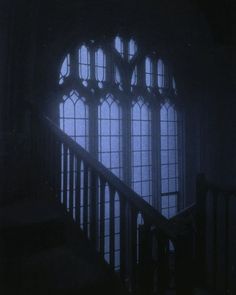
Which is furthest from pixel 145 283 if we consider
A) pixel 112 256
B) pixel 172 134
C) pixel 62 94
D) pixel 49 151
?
pixel 172 134

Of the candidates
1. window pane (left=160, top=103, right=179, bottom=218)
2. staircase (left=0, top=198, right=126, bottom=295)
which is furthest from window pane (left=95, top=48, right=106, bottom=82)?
staircase (left=0, top=198, right=126, bottom=295)

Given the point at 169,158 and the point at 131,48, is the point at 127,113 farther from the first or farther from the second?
the point at 169,158

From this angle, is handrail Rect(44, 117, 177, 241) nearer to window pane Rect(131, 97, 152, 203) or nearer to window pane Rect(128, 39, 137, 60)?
window pane Rect(131, 97, 152, 203)

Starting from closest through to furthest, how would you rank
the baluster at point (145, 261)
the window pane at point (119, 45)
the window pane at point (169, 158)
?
the baluster at point (145, 261), the window pane at point (119, 45), the window pane at point (169, 158)

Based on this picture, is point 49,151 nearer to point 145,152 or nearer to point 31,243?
point 31,243

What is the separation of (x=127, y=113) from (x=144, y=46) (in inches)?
42.9

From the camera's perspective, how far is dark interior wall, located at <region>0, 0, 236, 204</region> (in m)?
4.25

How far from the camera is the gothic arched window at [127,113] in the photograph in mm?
5347

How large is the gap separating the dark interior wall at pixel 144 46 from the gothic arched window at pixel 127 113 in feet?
0.63

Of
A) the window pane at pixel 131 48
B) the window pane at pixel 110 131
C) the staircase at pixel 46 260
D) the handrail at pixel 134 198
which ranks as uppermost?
the window pane at pixel 131 48

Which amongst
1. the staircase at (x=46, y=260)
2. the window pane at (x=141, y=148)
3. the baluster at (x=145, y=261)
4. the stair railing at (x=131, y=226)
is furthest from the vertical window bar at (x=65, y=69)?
the baluster at (x=145, y=261)

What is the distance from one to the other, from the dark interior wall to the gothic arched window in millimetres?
193

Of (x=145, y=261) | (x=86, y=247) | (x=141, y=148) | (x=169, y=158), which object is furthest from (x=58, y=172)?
(x=169, y=158)

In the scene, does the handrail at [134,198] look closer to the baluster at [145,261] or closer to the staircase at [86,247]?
the staircase at [86,247]
